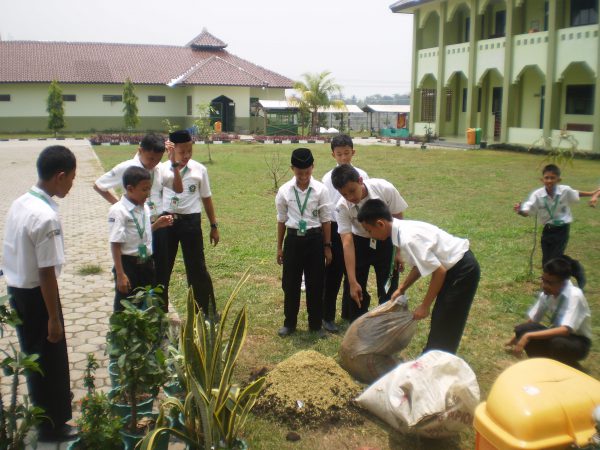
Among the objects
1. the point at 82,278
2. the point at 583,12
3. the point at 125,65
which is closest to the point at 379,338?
the point at 82,278

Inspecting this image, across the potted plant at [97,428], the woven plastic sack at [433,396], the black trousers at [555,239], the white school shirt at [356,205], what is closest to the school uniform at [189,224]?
the white school shirt at [356,205]

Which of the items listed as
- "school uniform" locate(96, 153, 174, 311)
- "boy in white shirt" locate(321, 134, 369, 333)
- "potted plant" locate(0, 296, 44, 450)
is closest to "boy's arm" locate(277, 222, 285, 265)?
"boy in white shirt" locate(321, 134, 369, 333)

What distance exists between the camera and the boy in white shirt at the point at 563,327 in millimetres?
4074

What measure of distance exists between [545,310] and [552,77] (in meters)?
21.0

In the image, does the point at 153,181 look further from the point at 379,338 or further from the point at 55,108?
the point at 55,108

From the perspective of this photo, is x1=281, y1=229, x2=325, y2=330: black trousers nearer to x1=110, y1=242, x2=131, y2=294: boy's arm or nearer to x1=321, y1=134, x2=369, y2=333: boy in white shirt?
x1=321, y1=134, x2=369, y2=333: boy in white shirt

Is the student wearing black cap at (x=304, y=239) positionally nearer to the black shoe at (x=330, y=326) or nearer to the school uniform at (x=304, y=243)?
the school uniform at (x=304, y=243)

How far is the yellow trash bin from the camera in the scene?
2.37m

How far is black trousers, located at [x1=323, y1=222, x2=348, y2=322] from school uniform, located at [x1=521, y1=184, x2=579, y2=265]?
2106 millimetres

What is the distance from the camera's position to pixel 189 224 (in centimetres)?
516

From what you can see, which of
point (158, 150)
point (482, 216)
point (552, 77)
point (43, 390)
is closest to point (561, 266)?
point (158, 150)

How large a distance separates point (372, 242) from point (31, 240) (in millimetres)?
2641

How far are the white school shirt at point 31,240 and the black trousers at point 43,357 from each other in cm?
9

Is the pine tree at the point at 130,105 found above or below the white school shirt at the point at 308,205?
above
